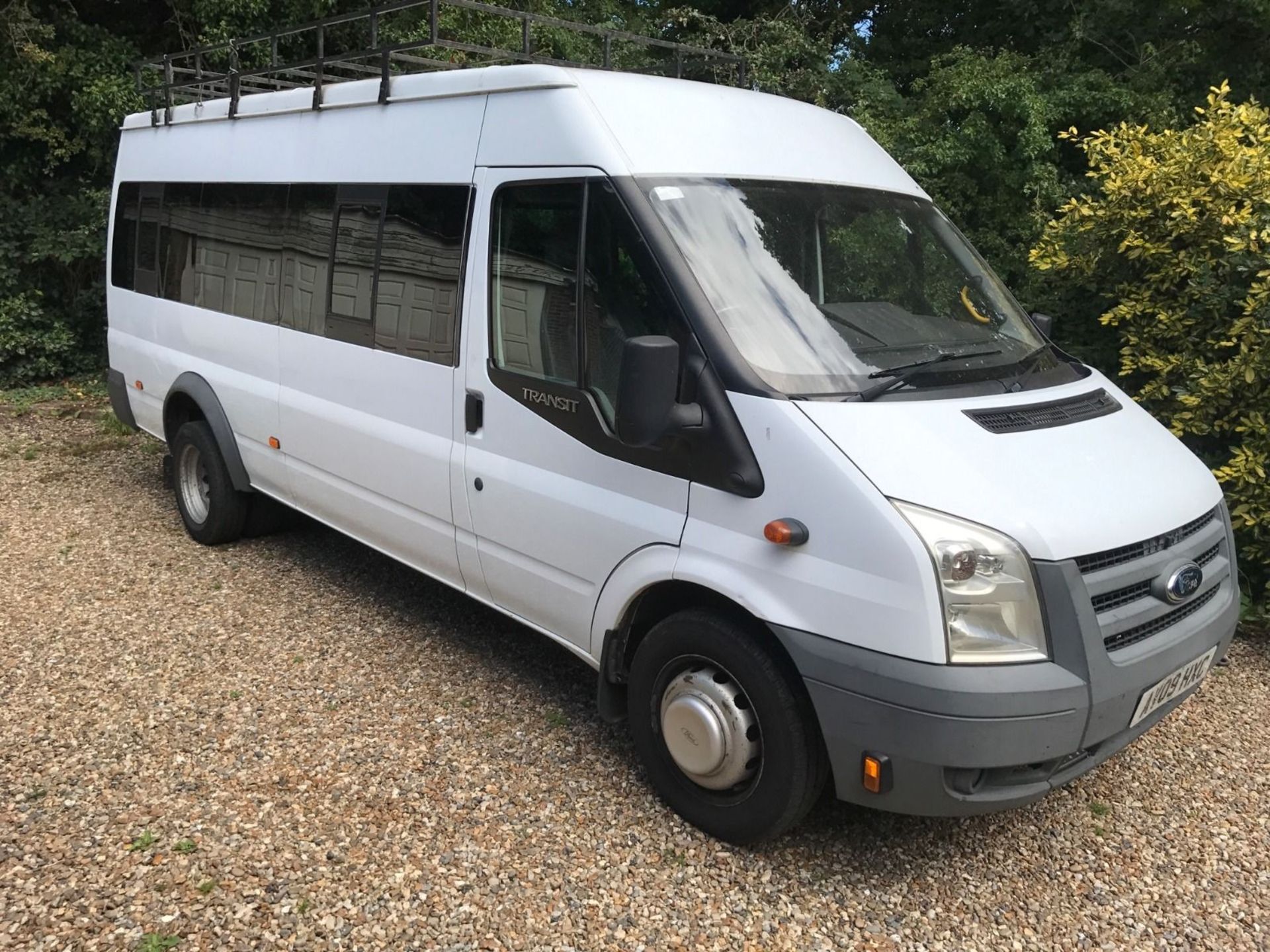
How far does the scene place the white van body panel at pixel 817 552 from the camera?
2.80 metres

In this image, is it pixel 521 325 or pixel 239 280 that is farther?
pixel 239 280

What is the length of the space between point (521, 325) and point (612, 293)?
51 centimetres

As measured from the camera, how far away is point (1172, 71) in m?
8.90

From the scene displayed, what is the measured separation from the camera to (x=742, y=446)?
311cm

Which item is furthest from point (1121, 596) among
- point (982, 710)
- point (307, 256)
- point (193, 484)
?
point (193, 484)

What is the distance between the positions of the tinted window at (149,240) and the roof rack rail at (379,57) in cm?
45

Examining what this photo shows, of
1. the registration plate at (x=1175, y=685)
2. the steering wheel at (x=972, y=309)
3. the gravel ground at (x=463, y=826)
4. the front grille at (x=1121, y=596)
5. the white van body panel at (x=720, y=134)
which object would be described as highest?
the white van body panel at (x=720, y=134)

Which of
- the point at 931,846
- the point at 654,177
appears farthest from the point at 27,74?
the point at 931,846

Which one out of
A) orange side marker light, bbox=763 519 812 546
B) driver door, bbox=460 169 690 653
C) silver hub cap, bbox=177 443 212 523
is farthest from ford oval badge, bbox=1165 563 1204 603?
silver hub cap, bbox=177 443 212 523

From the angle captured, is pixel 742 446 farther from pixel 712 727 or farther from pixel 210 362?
pixel 210 362

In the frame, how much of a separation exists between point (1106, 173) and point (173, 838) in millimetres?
5801

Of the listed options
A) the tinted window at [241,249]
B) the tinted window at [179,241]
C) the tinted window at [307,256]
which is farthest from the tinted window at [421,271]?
the tinted window at [179,241]

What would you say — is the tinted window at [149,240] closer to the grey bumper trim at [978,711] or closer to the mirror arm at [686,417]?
the mirror arm at [686,417]

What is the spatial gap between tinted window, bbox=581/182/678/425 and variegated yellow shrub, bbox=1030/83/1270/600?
3.33m
